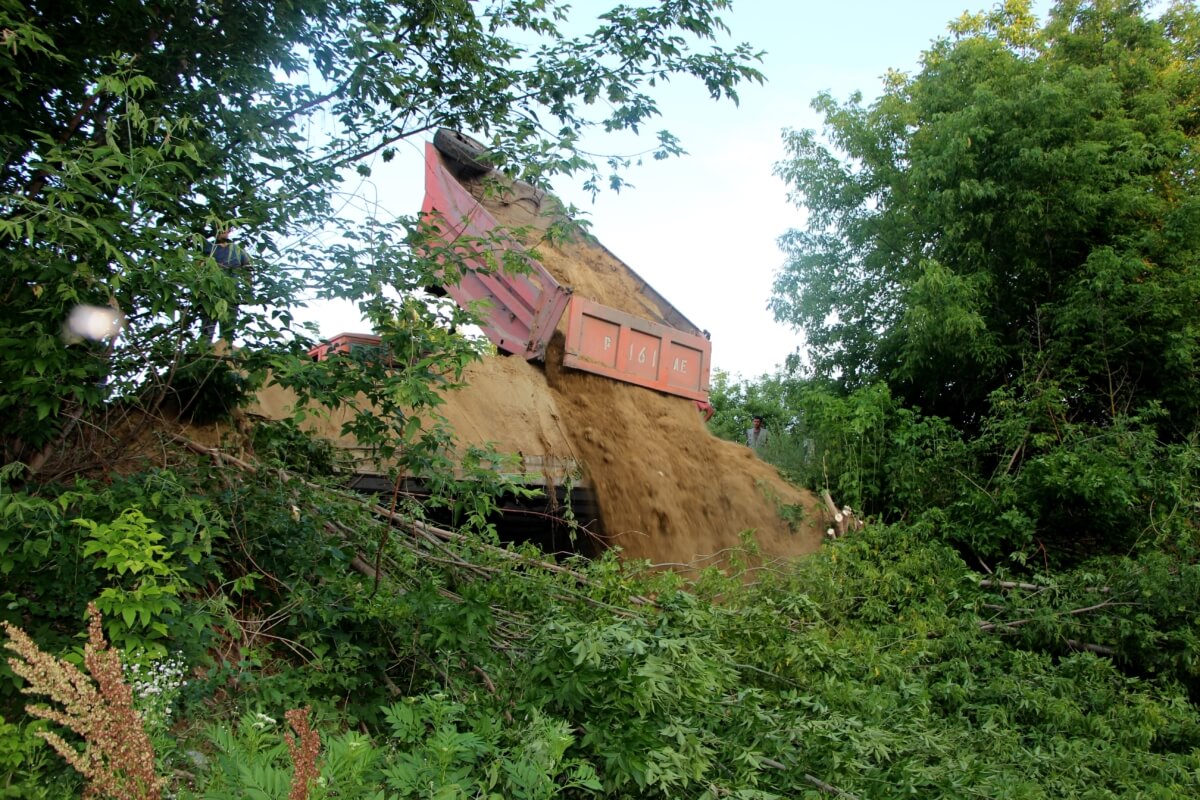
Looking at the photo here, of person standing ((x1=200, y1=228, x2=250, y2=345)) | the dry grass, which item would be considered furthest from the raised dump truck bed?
the dry grass

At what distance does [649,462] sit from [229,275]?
5.16m

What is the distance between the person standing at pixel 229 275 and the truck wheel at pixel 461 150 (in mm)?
4732

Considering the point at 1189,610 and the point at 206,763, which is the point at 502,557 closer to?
the point at 206,763

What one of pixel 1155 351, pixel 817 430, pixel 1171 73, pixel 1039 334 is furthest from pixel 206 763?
pixel 1171 73

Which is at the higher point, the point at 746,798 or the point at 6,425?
the point at 6,425

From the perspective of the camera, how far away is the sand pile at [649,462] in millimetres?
8664

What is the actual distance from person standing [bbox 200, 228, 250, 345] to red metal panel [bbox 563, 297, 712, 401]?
4.01m

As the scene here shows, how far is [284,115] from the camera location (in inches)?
211

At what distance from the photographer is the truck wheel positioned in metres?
9.52

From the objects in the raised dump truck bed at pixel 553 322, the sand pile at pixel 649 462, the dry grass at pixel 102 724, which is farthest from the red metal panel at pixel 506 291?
the dry grass at pixel 102 724

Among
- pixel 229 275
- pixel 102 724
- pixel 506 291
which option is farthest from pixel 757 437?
pixel 102 724

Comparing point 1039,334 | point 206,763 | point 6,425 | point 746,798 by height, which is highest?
point 1039,334

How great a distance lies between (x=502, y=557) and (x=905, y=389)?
28.8 ft

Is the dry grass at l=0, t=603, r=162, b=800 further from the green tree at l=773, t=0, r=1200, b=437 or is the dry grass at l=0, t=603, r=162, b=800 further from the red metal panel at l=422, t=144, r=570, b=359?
the green tree at l=773, t=0, r=1200, b=437
